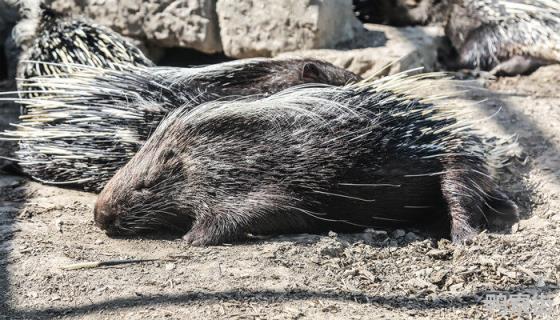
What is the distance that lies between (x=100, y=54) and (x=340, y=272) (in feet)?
6.97

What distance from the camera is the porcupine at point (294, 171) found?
10.8 ft

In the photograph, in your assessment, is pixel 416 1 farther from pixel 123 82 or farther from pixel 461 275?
pixel 461 275

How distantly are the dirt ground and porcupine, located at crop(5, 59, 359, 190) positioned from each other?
0.68 feet

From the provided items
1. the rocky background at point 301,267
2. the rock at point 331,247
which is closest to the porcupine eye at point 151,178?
the rocky background at point 301,267

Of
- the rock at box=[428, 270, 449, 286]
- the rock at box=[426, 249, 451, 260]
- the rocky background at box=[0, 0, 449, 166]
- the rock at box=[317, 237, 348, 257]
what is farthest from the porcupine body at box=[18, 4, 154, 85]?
the rock at box=[428, 270, 449, 286]

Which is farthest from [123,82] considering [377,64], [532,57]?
A: [532,57]

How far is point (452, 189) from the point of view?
3.47 m

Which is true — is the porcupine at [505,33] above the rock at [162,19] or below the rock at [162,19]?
below

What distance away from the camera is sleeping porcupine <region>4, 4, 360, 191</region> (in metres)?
3.64

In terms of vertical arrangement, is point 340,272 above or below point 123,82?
below

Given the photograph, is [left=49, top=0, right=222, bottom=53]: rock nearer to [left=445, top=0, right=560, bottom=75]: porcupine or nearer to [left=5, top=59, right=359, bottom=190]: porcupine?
[left=5, top=59, right=359, bottom=190]: porcupine

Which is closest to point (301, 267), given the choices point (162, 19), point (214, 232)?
point (214, 232)

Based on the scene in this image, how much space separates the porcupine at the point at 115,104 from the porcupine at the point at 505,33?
228 centimetres

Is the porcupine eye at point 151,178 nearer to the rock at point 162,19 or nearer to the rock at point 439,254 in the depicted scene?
the rock at point 439,254
